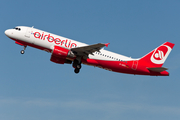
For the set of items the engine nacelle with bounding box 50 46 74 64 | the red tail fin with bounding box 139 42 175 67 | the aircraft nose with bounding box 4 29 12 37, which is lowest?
the engine nacelle with bounding box 50 46 74 64

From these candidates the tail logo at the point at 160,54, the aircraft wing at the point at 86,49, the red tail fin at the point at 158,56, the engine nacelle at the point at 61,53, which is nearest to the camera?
the aircraft wing at the point at 86,49

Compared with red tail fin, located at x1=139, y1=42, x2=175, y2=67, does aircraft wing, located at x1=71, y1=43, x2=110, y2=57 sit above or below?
below

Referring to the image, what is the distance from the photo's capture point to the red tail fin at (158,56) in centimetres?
4588

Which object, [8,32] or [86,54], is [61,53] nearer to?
[86,54]

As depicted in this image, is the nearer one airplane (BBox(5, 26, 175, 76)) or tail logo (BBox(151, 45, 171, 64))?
airplane (BBox(5, 26, 175, 76))

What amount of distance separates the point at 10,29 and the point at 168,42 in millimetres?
25287

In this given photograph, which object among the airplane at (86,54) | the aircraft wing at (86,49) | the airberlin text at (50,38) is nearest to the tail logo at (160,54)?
the airplane at (86,54)

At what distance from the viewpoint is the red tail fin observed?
45.9 m

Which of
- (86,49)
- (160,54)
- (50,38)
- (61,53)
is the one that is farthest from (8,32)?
(160,54)

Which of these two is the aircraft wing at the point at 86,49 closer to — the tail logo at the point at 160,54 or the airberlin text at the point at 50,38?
the airberlin text at the point at 50,38

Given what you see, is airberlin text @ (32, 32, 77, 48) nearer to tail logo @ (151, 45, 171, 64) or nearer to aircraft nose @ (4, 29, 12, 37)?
aircraft nose @ (4, 29, 12, 37)

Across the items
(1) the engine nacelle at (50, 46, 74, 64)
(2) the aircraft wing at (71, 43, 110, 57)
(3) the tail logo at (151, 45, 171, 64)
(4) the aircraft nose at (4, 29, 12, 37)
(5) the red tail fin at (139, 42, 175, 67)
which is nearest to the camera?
(2) the aircraft wing at (71, 43, 110, 57)

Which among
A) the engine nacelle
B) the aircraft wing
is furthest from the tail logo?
the engine nacelle

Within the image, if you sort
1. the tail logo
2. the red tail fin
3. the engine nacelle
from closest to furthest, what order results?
the engine nacelle, the red tail fin, the tail logo
